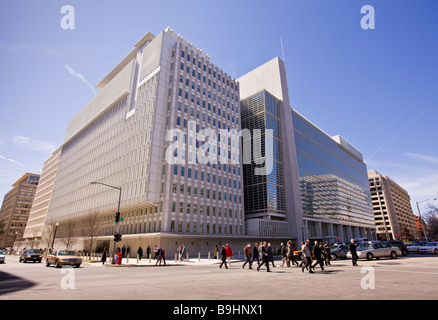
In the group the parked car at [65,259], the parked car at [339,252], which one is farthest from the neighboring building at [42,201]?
the parked car at [339,252]

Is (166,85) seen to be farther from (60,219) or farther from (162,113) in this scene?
(60,219)

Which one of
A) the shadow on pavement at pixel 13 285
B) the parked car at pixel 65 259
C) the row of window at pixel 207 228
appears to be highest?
the row of window at pixel 207 228

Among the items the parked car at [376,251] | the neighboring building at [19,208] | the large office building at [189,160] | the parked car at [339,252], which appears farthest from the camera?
the neighboring building at [19,208]

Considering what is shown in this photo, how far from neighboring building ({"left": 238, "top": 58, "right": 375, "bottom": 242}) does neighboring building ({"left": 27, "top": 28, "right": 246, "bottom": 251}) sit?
675 cm

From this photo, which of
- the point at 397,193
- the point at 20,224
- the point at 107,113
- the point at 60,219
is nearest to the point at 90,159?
the point at 107,113

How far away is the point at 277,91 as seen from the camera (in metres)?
73.4

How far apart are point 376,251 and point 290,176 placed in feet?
134

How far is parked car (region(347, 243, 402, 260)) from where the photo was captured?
81.4 ft

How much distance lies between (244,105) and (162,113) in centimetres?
3043

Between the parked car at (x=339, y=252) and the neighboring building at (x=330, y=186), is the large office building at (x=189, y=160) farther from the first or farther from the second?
the parked car at (x=339, y=252)

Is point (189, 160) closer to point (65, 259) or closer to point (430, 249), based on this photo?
point (65, 259)

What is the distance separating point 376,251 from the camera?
2486 centimetres

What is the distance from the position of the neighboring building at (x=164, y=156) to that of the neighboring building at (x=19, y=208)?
73.5 metres

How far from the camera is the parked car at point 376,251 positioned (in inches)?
977
